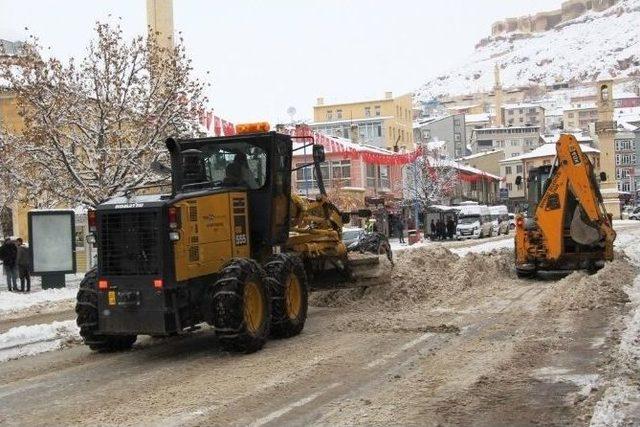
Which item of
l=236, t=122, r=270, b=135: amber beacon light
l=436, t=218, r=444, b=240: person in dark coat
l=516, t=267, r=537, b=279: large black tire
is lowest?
l=516, t=267, r=537, b=279: large black tire

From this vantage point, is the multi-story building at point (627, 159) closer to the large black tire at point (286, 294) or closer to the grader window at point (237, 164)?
the large black tire at point (286, 294)

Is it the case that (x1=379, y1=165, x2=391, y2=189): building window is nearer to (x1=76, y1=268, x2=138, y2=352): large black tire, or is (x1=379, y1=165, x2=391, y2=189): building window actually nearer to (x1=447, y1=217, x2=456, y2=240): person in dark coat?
(x1=447, y1=217, x2=456, y2=240): person in dark coat

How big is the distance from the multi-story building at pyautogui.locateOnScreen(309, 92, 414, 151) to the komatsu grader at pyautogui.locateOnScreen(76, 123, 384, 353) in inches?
2576

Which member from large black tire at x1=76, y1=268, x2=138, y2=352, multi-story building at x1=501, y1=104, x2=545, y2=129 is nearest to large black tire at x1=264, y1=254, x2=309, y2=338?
large black tire at x1=76, y1=268, x2=138, y2=352

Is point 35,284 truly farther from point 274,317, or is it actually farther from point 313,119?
point 313,119

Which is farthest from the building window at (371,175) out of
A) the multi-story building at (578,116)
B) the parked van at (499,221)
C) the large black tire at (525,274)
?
the multi-story building at (578,116)

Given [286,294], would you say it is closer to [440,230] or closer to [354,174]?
[440,230]

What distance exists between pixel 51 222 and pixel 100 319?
528 inches

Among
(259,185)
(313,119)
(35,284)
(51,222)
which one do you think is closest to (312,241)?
(259,185)

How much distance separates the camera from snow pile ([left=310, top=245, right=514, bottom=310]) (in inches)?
556

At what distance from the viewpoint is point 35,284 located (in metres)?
25.2

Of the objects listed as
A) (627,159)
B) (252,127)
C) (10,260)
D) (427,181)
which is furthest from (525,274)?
(627,159)

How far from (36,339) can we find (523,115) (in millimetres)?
185556

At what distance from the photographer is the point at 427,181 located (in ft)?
220
